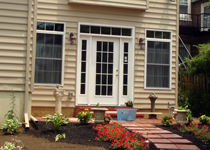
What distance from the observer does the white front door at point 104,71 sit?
9.28 metres

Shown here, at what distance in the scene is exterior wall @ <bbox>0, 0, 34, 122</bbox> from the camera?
6.98m

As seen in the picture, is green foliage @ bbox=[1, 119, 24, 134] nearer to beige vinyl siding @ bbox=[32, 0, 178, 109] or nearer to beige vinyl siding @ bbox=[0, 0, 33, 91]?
beige vinyl siding @ bbox=[0, 0, 33, 91]

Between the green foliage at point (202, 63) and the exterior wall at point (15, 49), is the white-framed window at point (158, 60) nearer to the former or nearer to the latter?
the green foliage at point (202, 63)

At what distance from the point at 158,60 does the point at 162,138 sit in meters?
4.31

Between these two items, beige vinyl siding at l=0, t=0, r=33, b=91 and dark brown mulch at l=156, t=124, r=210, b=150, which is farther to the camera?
beige vinyl siding at l=0, t=0, r=33, b=91

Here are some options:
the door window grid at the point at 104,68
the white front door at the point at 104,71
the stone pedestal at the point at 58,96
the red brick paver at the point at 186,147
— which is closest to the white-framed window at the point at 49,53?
the stone pedestal at the point at 58,96

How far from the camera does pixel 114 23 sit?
9.50m

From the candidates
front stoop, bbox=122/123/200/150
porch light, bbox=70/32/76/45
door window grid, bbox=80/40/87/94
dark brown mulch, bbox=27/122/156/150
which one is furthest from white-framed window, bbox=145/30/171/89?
dark brown mulch, bbox=27/122/156/150

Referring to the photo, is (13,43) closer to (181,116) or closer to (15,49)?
(15,49)

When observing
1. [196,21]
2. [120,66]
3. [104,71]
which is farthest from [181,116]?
[196,21]

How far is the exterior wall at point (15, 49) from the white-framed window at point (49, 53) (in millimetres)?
1608

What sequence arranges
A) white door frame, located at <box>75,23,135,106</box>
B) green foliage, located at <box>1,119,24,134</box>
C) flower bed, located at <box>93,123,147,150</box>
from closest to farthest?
flower bed, located at <box>93,123,147,150</box>, green foliage, located at <box>1,119,24,134</box>, white door frame, located at <box>75,23,135,106</box>

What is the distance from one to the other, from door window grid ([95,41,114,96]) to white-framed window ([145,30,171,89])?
121 cm

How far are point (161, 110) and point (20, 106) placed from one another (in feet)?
15.6
